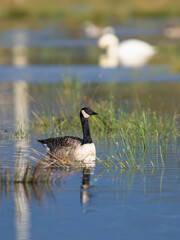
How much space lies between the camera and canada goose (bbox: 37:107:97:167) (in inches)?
406

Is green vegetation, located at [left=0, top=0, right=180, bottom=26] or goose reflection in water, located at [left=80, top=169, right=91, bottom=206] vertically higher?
green vegetation, located at [left=0, top=0, right=180, bottom=26]

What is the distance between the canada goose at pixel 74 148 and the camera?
10.3 m

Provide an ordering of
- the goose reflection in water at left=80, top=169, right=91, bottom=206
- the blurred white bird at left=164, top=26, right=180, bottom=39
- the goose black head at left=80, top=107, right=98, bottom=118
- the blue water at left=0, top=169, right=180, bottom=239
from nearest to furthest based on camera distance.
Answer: the blue water at left=0, top=169, right=180, bottom=239
the goose reflection in water at left=80, top=169, right=91, bottom=206
the goose black head at left=80, top=107, right=98, bottom=118
the blurred white bird at left=164, top=26, right=180, bottom=39

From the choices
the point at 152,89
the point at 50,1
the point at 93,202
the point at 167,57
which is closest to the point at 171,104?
the point at 152,89

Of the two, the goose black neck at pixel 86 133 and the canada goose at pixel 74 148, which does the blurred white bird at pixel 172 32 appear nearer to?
the goose black neck at pixel 86 133

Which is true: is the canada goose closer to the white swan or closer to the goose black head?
the goose black head

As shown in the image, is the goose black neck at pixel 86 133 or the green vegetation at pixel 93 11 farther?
the green vegetation at pixel 93 11

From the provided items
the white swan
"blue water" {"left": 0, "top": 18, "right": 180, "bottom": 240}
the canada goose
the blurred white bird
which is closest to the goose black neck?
the canada goose

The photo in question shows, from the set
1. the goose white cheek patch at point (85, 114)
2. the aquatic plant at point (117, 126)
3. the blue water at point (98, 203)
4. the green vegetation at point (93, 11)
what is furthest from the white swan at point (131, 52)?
the green vegetation at point (93, 11)

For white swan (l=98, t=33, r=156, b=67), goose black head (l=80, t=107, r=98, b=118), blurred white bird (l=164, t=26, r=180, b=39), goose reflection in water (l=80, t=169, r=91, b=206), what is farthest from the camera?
blurred white bird (l=164, t=26, r=180, b=39)

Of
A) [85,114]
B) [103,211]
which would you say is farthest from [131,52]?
[103,211]

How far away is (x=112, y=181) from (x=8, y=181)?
142 cm

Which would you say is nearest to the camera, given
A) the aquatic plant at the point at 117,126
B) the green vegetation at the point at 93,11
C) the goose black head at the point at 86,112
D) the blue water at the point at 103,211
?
the blue water at the point at 103,211

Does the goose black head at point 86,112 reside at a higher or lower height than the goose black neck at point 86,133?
higher
